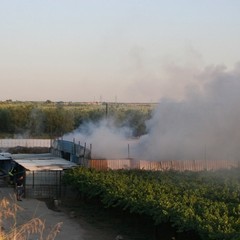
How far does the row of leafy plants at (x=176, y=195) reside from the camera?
15.5 metres

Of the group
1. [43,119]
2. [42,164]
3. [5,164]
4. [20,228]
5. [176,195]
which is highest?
[20,228]

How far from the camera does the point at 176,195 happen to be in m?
21.1

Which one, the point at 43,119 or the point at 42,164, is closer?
the point at 42,164

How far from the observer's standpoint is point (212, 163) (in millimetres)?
33938

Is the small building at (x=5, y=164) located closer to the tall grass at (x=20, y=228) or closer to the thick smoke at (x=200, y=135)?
the thick smoke at (x=200, y=135)

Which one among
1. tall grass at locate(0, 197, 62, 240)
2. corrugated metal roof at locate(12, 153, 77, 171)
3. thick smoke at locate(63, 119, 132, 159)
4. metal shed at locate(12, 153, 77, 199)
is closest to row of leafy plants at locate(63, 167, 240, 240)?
metal shed at locate(12, 153, 77, 199)

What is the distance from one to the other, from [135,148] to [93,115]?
4058 centimetres

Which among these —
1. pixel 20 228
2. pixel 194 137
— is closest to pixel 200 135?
pixel 194 137

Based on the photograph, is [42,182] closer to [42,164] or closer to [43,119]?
[42,164]

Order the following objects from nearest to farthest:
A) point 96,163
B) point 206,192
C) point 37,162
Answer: point 206,192 < point 96,163 < point 37,162

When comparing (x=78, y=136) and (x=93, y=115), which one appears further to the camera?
(x=93, y=115)

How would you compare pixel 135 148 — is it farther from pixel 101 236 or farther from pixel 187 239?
pixel 187 239

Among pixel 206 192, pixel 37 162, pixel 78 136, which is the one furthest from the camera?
pixel 78 136

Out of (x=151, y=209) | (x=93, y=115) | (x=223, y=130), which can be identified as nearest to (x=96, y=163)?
(x=223, y=130)
